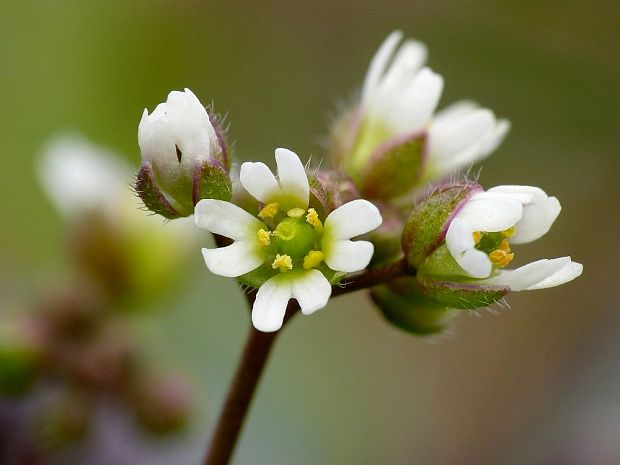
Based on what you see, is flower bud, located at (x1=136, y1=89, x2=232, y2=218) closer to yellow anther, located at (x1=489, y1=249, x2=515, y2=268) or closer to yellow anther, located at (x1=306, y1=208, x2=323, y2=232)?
yellow anther, located at (x1=306, y1=208, x2=323, y2=232)

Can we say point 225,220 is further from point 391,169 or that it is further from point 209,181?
point 391,169

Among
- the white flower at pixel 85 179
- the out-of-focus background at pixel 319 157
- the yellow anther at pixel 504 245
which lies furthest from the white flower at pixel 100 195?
the yellow anther at pixel 504 245

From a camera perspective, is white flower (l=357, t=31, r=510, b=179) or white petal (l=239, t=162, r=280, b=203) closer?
white petal (l=239, t=162, r=280, b=203)

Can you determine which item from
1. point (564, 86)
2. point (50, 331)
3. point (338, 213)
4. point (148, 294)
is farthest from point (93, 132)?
point (338, 213)

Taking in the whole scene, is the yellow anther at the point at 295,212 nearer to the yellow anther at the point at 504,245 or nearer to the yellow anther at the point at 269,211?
the yellow anther at the point at 269,211

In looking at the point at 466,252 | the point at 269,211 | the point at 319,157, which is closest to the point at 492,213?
the point at 466,252

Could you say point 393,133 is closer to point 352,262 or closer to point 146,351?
point 352,262

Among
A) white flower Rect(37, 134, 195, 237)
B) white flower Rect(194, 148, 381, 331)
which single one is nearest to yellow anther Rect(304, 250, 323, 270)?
white flower Rect(194, 148, 381, 331)
